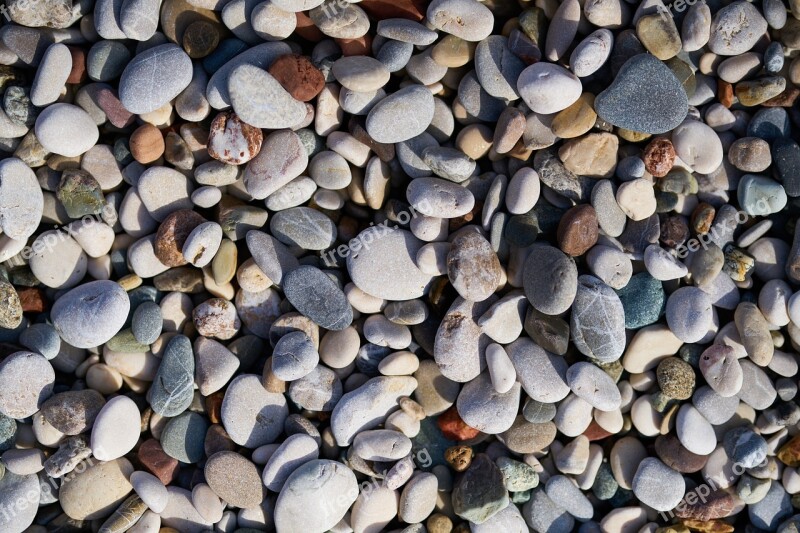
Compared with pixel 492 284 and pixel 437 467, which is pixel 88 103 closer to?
pixel 492 284

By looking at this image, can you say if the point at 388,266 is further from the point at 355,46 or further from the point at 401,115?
the point at 355,46

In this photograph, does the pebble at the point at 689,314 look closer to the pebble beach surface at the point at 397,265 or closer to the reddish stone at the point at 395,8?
the pebble beach surface at the point at 397,265

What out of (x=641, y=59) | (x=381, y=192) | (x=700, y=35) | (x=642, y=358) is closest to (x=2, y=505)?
(x=381, y=192)

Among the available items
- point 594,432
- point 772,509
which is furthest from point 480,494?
point 772,509

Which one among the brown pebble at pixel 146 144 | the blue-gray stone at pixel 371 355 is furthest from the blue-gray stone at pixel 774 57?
the brown pebble at pixel 146 144

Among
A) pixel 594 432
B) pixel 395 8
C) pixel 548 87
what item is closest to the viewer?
pixel 548 87

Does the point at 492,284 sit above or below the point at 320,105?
below
